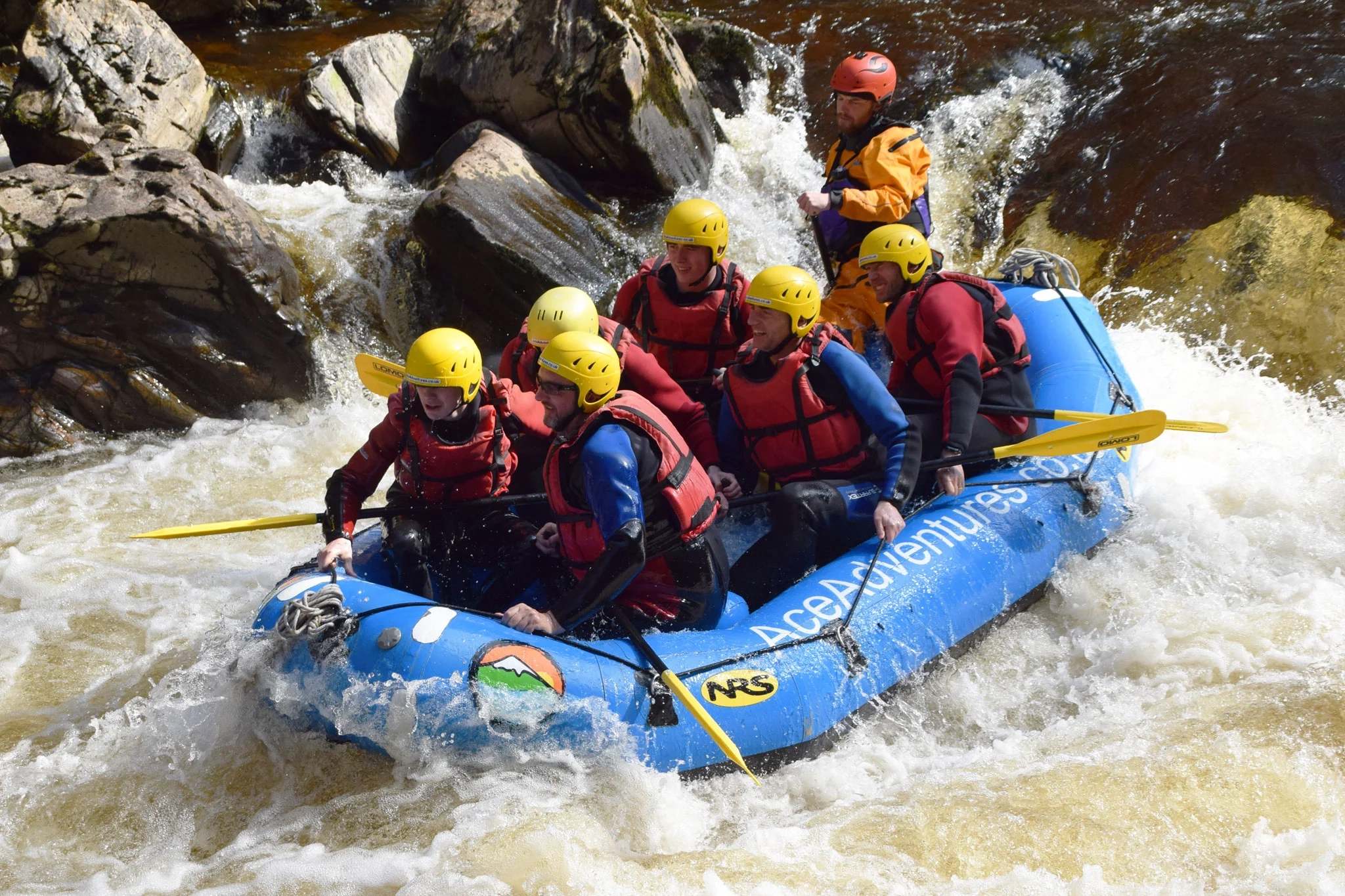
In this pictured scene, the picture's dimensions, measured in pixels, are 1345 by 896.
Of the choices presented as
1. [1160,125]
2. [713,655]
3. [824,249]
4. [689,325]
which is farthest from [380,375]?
[1160,125]

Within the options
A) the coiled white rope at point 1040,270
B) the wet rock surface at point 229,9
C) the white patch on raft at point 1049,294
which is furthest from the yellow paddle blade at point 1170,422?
the wet rock surface at point 229,9

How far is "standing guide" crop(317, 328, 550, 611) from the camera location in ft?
12.6

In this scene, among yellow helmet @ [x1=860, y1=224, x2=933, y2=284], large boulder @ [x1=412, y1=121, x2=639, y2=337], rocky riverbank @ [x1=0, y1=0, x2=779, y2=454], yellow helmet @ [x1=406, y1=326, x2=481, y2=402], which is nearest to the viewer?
yellow helmet @ [x1=406, y1=326, x2=481, y2=402]

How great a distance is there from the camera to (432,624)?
130 inches

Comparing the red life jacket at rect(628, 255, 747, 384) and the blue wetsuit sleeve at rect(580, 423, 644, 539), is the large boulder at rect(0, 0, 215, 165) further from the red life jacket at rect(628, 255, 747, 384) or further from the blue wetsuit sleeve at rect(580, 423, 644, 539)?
the blue wetsuit sleeve at rect(580, 423, 644, 539)

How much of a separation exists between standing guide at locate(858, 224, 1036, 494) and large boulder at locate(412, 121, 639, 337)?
2.80 meters

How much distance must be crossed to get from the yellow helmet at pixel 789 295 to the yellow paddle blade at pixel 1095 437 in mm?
1000

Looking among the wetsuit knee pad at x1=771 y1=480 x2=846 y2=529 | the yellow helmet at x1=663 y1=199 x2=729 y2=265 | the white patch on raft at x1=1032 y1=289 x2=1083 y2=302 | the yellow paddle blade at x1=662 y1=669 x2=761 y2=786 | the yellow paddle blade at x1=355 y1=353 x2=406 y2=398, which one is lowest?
the yellow paddle blade at x1=662 y1=669 x2=761 y2=786

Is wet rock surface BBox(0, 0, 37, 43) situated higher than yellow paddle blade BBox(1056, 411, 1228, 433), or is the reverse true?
wet rock surface BBox(0, 0, 37, 43)

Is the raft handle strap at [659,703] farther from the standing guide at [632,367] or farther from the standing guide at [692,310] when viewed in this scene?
the standing guide at [692,310]

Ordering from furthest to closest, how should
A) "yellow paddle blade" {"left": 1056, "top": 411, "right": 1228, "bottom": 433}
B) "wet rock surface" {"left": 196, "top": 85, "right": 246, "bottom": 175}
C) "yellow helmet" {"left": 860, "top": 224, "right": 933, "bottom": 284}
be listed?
1. "wet rock surface" {"left": 196, "top": 85, "right": 246, "bottom": 175}
2. "yellow paddle blade" {"left": 1056, "top": 411, "right": 1228, "bottom": 433}
3. "yellow helmet" {"left": 860, "top": 224, "right": 933, "bottom": 284}

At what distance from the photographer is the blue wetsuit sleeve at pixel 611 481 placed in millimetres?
3193

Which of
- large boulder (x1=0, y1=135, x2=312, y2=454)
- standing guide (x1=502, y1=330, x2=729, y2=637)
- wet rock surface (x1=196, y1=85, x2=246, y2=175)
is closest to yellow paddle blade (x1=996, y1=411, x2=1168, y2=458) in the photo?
standing guide (x1=502, y1=330, x2=729, y2=637)

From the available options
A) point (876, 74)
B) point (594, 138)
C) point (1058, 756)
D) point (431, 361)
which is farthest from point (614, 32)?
point (1058, 756)
